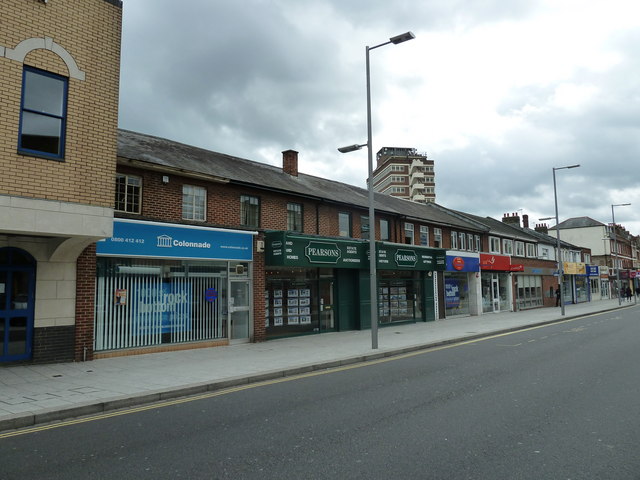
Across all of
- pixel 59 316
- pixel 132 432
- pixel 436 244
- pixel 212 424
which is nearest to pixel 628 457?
pixel 212 424

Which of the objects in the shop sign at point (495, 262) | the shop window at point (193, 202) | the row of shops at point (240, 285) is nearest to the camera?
the row of shops at point (240, 285)

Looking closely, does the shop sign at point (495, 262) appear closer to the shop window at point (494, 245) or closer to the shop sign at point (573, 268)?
the shop window at point (494, 245)

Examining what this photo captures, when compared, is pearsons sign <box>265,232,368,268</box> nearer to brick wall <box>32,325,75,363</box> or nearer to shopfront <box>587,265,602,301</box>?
brick wall <box>32,325,75,363</box>

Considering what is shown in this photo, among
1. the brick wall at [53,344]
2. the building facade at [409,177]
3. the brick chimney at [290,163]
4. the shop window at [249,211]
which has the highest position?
the building facade at [409,177]

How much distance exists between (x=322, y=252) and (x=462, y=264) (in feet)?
40.9

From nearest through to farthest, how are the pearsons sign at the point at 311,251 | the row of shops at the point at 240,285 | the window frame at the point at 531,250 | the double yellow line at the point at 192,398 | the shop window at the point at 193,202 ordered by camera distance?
1. the double yellow line at the point at 192,398
2. the row of shops at the point at 240,285
3. the shop window at the point at 193,202
4. the pearsons sign at the point at 311,251
5. the window frame at the point at 531,250

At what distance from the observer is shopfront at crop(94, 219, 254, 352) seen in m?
11.8

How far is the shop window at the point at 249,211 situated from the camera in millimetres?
15602

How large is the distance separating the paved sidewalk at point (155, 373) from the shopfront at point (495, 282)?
14.7 m

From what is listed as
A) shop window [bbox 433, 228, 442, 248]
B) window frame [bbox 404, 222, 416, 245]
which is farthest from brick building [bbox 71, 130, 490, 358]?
shop window [bbox 433, 228, 442, 248]

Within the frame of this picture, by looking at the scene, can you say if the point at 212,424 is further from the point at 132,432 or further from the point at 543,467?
the point at 543,467

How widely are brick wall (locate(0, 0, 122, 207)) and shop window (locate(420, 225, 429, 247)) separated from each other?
58.2ft

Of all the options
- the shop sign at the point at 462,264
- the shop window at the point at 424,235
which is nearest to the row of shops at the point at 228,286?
the shop window at the point at 424,235

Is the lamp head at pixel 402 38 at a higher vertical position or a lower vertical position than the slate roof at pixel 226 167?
higher
